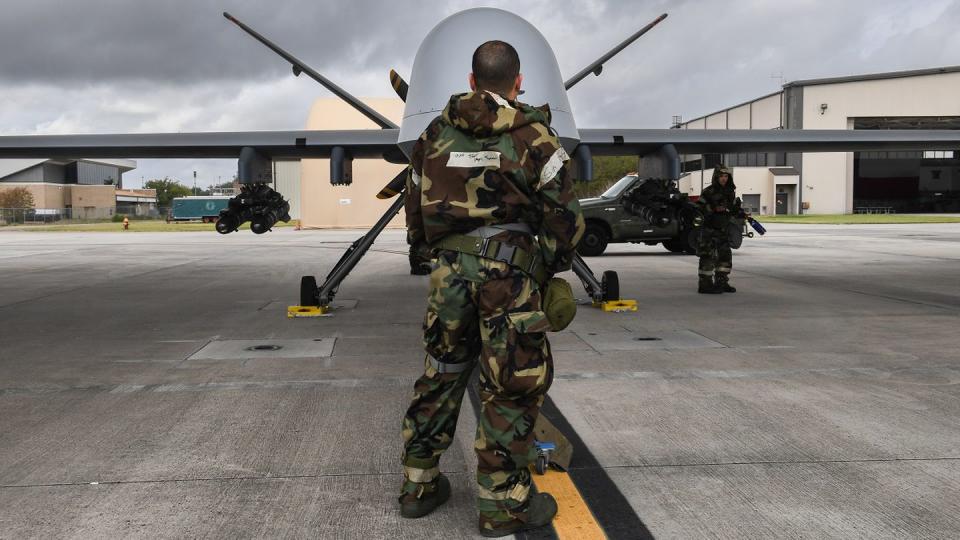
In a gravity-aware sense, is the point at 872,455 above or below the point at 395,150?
below

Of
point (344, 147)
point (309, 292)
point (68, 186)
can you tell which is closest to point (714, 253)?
point (344, 147)

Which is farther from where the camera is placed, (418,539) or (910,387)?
(910,387)

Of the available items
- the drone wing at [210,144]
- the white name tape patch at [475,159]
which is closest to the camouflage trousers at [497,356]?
the white name tape patch at [475,159]

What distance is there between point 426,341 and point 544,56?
373 centimetres

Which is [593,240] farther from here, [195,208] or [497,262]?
[195,208]

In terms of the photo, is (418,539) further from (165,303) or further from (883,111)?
(883,111)

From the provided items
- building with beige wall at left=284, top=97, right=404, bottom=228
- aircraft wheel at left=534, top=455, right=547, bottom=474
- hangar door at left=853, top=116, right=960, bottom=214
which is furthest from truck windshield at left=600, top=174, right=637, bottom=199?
hangar door at left=853, top=116, right=960, bottom=214

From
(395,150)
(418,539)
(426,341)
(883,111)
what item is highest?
(883,111)

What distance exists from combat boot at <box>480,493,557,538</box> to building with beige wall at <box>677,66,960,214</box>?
1765 inches

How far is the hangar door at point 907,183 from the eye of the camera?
6762cm

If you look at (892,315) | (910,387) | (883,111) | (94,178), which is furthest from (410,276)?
(94,178)

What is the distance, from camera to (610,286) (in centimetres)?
929

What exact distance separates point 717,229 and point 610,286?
8.62 ft

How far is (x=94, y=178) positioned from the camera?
10175 centimetres
